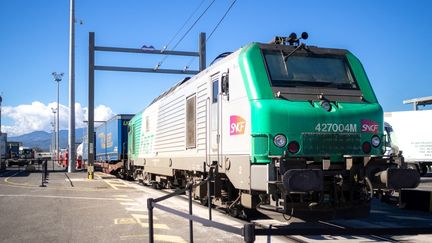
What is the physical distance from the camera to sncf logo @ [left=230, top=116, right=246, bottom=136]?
8801 mm

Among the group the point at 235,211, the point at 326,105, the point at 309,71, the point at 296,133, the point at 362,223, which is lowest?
the point at 362,223

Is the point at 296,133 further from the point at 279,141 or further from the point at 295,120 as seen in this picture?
the point at 279,141

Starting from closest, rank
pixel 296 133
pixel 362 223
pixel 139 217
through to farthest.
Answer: pixel 296 133, pixel 362 223, pixel 139 217

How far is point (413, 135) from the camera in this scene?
88.7 feet

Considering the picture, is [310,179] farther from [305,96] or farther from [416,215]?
[416,215]

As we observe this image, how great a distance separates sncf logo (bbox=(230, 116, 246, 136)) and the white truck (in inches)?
747

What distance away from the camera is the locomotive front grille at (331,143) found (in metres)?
8.36

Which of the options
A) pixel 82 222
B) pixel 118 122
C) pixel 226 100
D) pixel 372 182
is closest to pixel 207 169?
pixel 226 100

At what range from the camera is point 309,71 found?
9.21 meters

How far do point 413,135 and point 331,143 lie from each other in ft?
67.7

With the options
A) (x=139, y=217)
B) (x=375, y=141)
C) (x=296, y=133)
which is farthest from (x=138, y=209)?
(x=375, y=141)

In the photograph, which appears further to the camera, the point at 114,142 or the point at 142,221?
the point at 114,142

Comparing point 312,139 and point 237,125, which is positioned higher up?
point 237,125

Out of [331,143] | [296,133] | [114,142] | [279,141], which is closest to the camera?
[279,141]
